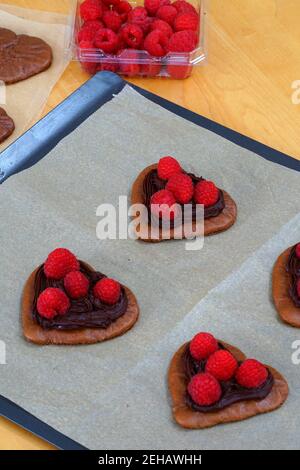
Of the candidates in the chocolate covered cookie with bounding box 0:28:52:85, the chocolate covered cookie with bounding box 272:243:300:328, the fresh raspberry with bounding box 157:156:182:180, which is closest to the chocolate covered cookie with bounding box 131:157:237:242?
the fresh raspberry with bounding box 157:156:182:180

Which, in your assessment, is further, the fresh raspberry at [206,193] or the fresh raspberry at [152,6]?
the fresh raspberry at [152,6]

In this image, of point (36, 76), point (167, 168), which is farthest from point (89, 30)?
point (167, 168)

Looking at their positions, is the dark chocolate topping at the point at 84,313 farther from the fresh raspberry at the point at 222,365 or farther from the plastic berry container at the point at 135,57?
the plastic berry container at the point at 135,57


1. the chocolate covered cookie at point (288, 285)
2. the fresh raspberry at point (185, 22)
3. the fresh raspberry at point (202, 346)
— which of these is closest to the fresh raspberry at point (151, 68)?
the fresh raspberry at point (185, 22)

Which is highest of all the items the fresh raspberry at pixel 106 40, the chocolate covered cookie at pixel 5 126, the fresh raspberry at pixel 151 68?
the fresh raspberry at pixel 106 40

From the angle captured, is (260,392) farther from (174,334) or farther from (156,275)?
(156,275)

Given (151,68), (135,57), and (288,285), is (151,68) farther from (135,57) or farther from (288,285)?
(288,285)
